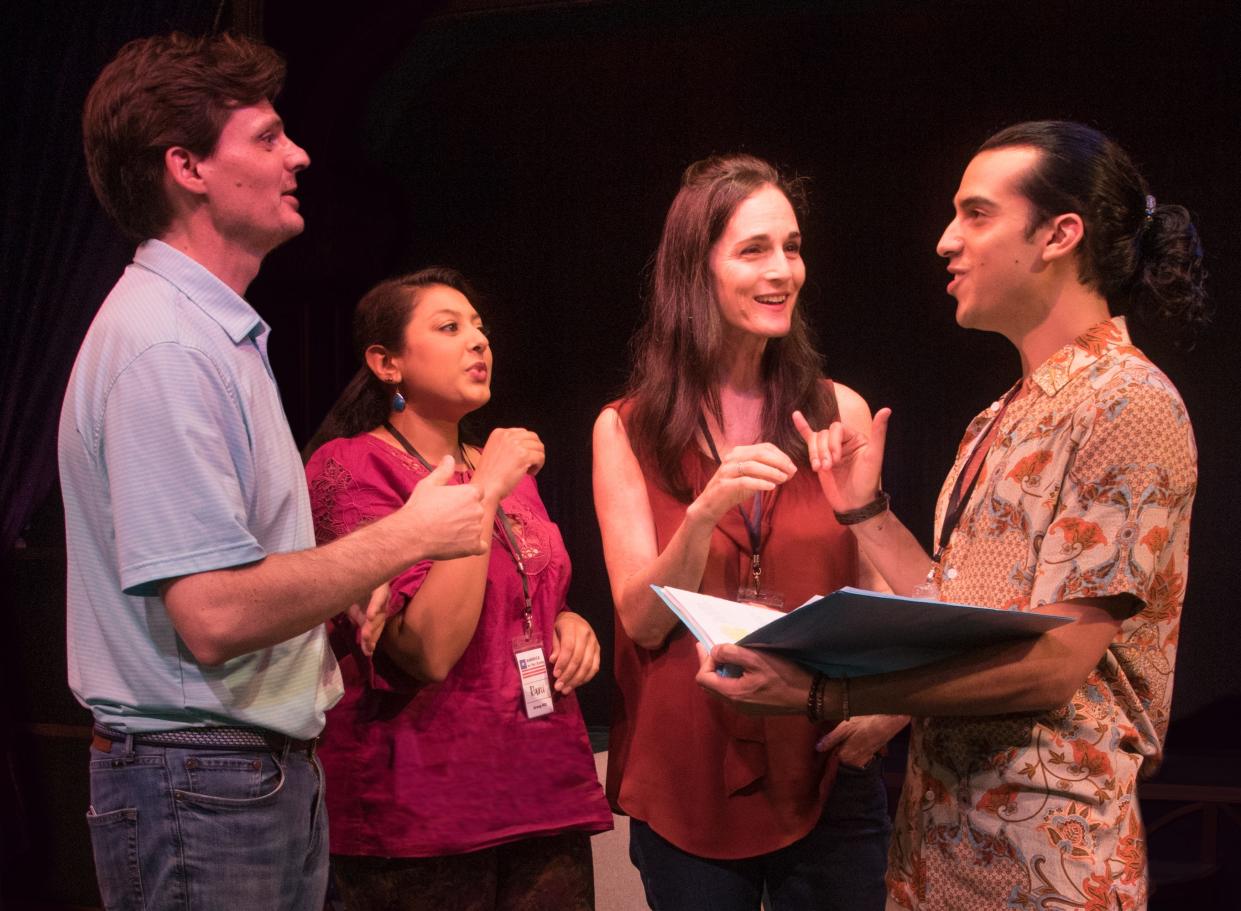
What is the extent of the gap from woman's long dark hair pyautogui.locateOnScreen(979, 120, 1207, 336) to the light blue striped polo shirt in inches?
42.7

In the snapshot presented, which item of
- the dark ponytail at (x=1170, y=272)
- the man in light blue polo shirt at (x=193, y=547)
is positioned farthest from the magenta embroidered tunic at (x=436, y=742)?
the dark ponytail at (x=1170, y=272)

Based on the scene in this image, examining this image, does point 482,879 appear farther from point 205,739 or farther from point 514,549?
point 205,739

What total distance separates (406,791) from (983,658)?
3.60ft

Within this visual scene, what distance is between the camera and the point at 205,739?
4.85ft

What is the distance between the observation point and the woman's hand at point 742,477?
172 centimetres

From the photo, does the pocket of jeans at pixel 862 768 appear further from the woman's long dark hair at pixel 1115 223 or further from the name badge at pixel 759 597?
the woman's long dark hair at pixel 1115 223

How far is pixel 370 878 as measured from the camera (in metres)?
2.08

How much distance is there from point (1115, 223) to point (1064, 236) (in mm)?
73

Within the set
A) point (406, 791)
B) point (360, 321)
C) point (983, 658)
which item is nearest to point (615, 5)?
point (360, 321)

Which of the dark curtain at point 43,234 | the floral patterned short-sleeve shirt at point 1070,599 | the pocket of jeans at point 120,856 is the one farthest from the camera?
the dark curtain at point 43,234

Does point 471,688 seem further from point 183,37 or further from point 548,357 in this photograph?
point 548,357

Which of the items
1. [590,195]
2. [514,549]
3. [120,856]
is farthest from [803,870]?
[590,195]

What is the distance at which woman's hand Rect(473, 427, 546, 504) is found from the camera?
6.63ft

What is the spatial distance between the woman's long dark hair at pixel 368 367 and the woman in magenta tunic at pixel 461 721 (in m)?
0.11
